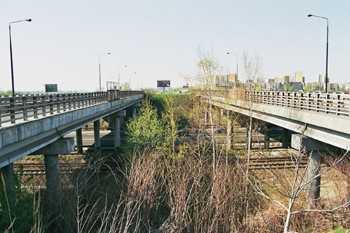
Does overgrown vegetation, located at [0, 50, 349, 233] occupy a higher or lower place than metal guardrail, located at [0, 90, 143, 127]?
lower

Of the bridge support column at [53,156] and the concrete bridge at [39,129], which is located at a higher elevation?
the concrete bridge at [39,129]

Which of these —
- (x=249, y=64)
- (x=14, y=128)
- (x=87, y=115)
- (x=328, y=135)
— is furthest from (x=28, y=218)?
(x=249, y=64)

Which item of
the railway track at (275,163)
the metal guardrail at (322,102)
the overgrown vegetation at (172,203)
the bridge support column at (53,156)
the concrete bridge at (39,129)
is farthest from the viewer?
the railway track at (275,163)

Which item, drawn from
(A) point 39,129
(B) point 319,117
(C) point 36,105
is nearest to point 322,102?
(B) point 319,117

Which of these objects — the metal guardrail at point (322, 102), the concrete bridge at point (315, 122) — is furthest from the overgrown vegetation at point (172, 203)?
the metal guardrail at point (322, 102)

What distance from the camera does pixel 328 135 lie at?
13.3 metres

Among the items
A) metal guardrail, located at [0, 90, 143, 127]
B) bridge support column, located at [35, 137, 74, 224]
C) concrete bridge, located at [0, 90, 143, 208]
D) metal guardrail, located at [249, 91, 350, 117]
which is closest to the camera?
concrete bridge, located at [0, 90, 143, 208]

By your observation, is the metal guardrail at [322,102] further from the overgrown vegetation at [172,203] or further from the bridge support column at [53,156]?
the bridge support column at [53,156]

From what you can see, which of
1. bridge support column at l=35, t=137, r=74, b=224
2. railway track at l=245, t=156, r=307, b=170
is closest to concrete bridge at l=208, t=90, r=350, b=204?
railway track at l=245, t=156, r=307, b=170

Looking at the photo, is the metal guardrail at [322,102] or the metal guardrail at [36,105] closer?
the metal guardrail at [36,105]

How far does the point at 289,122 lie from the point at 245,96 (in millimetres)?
9013

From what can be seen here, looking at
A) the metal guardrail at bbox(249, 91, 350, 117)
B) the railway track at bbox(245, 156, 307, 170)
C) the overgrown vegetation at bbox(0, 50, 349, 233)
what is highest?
the metal guardrail at bbox(249, 91, 350, 117)

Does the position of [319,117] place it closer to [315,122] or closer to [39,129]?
[315,122]

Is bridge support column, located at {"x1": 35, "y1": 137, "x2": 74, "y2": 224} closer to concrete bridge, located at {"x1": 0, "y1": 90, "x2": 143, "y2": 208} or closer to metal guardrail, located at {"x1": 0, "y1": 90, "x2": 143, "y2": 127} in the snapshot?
concrete bridge, located at {"x1": 0, "y1": 90, "x2": 143, "y2": 208}
